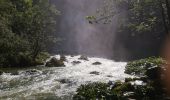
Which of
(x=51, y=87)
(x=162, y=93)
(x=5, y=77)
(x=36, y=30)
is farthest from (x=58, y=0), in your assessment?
(x=162, y=93)

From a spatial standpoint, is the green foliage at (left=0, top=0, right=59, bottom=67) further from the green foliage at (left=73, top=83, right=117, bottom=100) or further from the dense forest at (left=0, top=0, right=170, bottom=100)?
the green foliage at (left=73, top=83, right=117, bottom=100)

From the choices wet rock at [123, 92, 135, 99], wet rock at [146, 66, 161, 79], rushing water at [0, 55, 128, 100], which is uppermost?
wet rock at [146, 66, 161, 79]

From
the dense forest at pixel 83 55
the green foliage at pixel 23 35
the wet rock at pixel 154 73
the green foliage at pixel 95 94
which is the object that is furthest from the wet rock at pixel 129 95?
the green foliage at pixel 23 35

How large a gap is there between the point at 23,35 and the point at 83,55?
11099mm

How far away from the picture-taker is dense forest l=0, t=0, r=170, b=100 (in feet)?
67.3

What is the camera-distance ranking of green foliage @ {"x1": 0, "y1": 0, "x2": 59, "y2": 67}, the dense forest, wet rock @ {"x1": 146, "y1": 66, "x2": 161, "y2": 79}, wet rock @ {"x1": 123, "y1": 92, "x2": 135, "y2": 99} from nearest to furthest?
wet rock @ {"x1": 123, "y1": 92, "x2": 135, "y2": 99} → the dense forest → wet rock @ {"x1": 146, "y1": 66, "x2": 161, "y2": 79} → green foliage @ {"x1": 0, "y1": 0, "x2": 59, "y2": 67}

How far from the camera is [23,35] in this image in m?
49.7

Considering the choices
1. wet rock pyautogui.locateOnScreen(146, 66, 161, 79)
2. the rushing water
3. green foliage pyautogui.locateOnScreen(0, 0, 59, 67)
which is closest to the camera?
wet rock pyautogui.locateOnScreen(146, 66, 161, 79)

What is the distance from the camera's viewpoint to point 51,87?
2462cm

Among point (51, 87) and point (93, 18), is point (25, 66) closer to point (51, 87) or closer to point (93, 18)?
point (51, 87)

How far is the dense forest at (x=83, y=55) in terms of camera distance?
20516 mm

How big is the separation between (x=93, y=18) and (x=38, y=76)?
1138 centimetres

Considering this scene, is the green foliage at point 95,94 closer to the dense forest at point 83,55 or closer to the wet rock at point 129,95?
the dense forest at point 83,55

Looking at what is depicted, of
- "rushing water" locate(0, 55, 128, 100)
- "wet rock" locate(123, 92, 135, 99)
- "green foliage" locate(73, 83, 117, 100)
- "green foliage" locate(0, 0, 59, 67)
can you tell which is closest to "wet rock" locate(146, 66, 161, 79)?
"wet rock" locate(123, 92, 135, 99)
